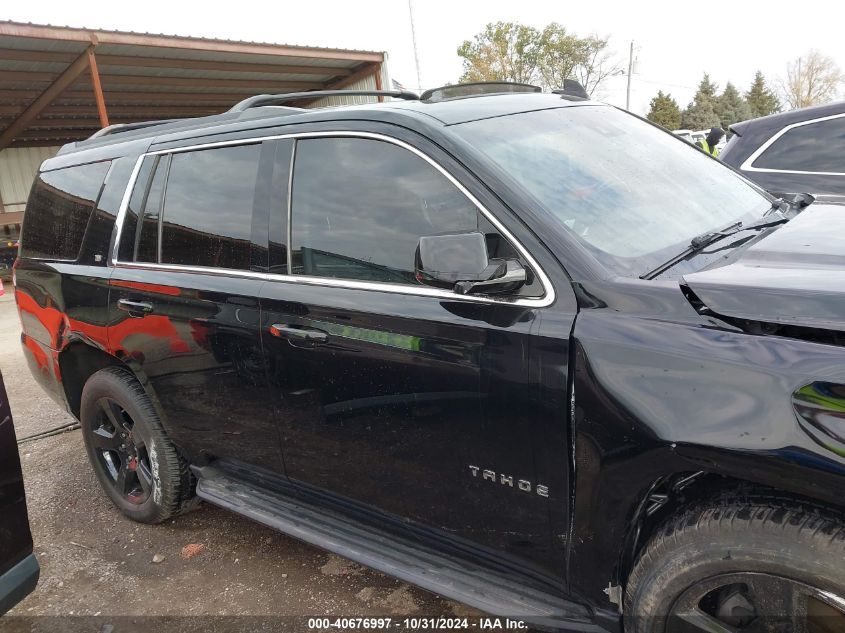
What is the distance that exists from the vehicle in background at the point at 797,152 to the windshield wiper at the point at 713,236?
2372 mm

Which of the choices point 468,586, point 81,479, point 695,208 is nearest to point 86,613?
point 81,479

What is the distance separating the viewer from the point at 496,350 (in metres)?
1.87

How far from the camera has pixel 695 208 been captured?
90.5 inches

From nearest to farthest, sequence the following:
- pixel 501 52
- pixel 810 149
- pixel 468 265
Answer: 1. pixel 468 265
2. pixel 810 149
3. pixel 501 52

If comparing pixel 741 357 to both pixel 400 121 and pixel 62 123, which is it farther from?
pixel 62 123

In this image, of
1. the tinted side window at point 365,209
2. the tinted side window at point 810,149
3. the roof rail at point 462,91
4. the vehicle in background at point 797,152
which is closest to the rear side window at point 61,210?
the tinted side window at point 365,209

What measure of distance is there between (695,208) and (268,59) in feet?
50.0

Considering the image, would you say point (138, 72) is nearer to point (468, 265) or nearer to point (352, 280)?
point (352, 280)

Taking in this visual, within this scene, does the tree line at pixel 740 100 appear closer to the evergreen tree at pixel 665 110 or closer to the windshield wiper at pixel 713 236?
the evergreen tree at pixel 665 110

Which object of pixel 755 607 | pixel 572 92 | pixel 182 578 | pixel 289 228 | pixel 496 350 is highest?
pixel 572 92

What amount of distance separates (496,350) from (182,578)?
6.89ft

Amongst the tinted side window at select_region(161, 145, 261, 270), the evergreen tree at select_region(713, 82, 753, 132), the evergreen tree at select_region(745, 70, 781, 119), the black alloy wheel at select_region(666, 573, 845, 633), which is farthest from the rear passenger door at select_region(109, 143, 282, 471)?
the evergreen tree at select_region(745, 70, 781, 119)

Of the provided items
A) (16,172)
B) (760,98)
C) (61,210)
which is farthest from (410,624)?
(760,98)

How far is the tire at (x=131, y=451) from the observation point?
317cm
